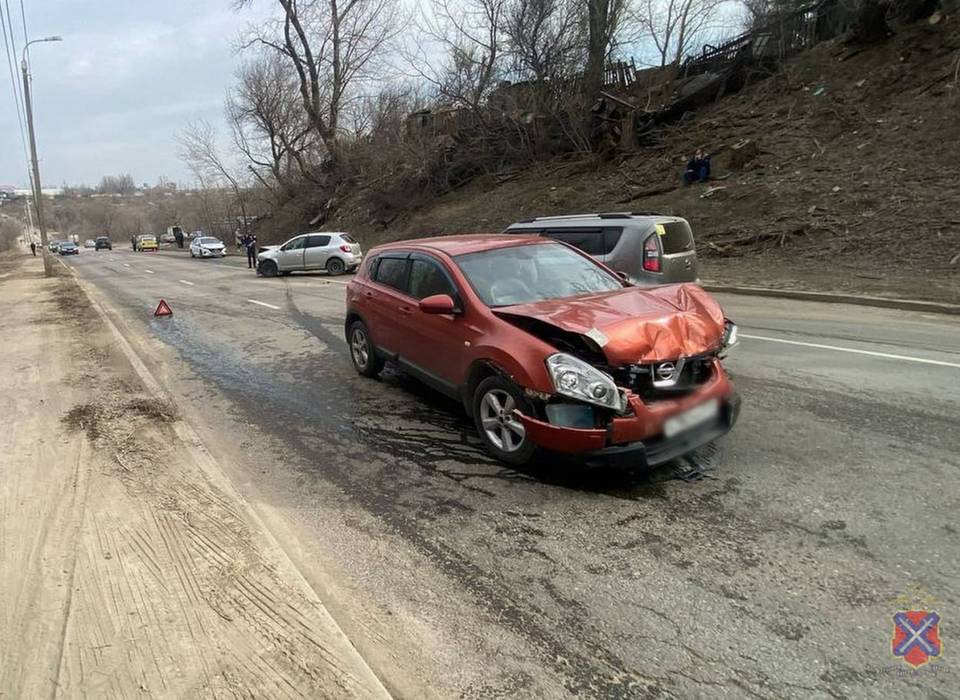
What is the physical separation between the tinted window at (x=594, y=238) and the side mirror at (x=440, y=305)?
4.91 m

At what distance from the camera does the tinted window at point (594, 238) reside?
947 centimetres

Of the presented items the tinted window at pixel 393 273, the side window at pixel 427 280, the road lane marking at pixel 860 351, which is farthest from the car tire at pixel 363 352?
the road lane marking at pixel 860 351

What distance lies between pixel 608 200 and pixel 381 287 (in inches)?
706

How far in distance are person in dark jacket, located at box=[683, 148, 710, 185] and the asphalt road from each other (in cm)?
1525

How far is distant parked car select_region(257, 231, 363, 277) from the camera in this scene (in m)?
24.2

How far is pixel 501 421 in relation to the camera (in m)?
4.35

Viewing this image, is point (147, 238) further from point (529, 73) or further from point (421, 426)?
point (421, 426)

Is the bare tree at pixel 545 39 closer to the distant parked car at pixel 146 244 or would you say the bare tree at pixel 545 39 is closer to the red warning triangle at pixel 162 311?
the red warning triangle at pixel 162 311

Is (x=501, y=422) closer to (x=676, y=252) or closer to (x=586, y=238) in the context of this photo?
(x=586, y=238)

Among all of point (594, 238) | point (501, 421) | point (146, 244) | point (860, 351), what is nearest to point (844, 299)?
point (860, 351)

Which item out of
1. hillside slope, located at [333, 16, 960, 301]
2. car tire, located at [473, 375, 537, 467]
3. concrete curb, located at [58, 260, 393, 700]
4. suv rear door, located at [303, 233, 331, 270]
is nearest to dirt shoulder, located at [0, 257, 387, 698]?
concrete curb, located at [58, 260, 393, 700]

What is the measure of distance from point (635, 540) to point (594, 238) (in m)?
6.87

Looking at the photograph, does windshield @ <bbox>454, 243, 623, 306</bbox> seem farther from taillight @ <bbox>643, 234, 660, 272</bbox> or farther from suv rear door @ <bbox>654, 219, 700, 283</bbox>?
suv rear door @ <bbox>654, 219, 700, 283</bbox>

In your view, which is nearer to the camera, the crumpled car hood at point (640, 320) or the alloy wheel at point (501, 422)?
the crumpled car hood at point (640, 320)
